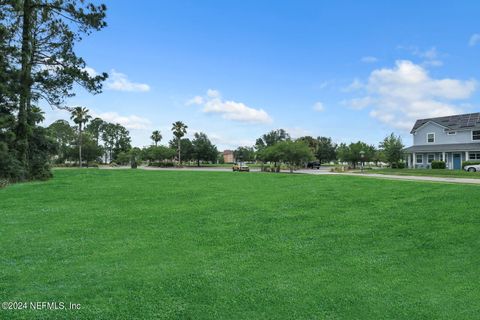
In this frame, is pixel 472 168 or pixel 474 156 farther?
pixel 474 156

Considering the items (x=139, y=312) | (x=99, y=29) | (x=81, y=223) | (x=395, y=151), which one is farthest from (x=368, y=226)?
(x=395, y=151)

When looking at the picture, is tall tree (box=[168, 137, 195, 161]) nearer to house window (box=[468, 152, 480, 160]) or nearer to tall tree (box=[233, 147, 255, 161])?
tall tree (box=[233, 147, 255, 161])

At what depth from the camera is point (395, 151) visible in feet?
150

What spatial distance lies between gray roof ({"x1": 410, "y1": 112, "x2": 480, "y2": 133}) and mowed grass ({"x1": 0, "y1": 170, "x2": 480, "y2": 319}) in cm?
3717

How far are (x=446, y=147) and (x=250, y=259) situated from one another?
42611mm

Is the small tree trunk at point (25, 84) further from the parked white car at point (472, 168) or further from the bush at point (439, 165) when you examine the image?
the bush at point (439, 165)

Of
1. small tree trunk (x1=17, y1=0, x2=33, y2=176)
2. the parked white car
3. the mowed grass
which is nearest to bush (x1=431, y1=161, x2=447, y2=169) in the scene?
the parked white car

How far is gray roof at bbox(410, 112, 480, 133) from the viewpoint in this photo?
40434mm

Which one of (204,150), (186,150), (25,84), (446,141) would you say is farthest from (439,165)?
(186,150)

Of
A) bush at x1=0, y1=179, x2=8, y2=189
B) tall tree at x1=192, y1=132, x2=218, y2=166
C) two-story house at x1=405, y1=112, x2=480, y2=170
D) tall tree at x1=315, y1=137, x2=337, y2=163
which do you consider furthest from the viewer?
tall tree at x1=315, y1=137, x2=337, y2=163

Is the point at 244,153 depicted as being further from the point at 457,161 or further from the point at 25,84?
the point at 25,84

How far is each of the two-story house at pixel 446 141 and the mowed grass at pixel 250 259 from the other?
33.7 metres

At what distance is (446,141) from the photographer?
4250cm


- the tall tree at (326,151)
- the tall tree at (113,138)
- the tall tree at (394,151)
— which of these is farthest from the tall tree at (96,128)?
the tall tree at (394,151)
